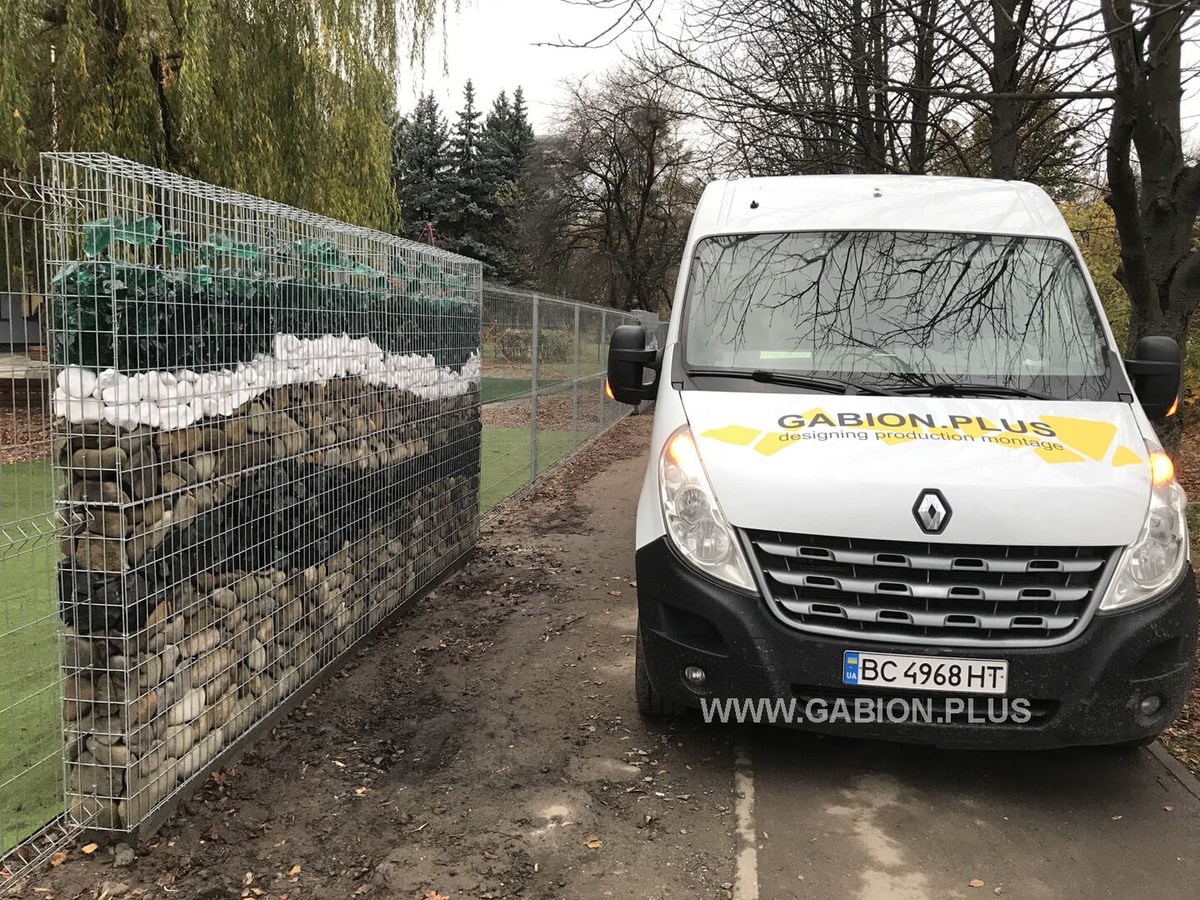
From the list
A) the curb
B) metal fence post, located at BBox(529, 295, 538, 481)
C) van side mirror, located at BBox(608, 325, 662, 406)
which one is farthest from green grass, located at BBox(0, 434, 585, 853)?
metal fence post, located at BBox(529, 295, 538, 481)

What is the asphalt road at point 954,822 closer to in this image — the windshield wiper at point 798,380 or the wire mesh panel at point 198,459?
the windshield wiper at point 798,380

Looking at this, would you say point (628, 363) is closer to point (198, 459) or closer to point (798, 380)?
point (798, 380)

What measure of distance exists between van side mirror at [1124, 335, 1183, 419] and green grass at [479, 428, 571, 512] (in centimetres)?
604


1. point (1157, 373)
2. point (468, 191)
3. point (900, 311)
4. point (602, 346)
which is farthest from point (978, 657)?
point (468, 191)

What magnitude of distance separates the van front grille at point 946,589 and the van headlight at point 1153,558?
69 millimetres

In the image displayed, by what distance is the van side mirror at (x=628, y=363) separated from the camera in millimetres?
4617

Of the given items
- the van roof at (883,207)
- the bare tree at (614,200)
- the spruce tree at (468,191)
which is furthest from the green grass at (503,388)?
the spruce tree at (468,191)

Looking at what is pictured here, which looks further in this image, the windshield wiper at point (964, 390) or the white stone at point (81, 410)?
the windshield wiper at point (964, 390)

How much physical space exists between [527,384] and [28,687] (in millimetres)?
6296

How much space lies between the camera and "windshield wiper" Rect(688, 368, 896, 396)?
156 inches

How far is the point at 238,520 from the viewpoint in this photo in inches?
149

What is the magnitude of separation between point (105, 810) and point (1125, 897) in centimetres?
346

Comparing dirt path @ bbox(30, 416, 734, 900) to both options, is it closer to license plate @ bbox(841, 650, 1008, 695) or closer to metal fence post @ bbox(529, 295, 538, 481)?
license plate @ bbox(841, 650, 1008, 695)

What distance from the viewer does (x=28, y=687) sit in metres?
4.58
